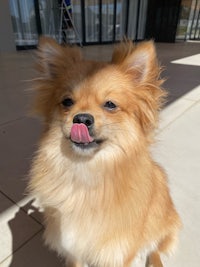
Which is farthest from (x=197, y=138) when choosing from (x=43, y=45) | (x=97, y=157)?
(x=43, y=45)

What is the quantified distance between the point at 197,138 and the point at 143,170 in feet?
6.51

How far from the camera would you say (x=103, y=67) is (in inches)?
56.6

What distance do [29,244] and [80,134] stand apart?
3.35 ft

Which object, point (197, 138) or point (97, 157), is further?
point (197, 138)

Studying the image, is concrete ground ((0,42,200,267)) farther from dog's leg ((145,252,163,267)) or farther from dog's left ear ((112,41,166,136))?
dog's left ear ((112,41,166,136))

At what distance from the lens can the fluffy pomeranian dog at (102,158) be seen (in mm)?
1312

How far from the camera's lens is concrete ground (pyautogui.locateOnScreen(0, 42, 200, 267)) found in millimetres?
1668

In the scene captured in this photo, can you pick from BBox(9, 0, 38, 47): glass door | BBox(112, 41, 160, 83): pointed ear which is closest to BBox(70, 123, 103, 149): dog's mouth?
BBox(112, 41, 160, 83): pointed ear

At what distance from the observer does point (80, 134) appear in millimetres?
1214

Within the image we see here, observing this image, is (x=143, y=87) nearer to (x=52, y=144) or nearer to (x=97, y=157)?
(x=97, y=157)

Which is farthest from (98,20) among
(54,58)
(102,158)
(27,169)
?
(102,158)

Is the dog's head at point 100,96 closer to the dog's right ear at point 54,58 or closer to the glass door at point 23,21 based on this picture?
the dog's right ear at point 54,58

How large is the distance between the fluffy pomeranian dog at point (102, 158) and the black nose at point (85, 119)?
0.03 m

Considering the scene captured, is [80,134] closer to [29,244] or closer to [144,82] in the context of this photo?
[144,82]
